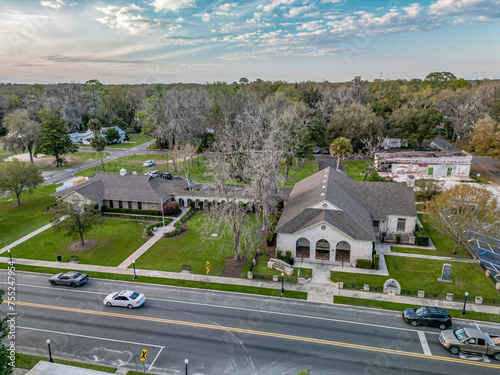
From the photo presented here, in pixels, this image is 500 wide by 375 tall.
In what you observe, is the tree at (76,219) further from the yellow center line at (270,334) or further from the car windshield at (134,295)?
the car windshield at (134,295)

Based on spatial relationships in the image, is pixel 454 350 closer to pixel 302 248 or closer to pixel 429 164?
pixel 302 248

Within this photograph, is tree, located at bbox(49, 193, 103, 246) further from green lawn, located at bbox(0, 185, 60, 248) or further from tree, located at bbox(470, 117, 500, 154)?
tree, located at bbox(470, 117, 500, 154)

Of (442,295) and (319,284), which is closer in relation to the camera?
(442,295)

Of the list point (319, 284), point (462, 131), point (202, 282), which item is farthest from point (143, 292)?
point (462, 131)

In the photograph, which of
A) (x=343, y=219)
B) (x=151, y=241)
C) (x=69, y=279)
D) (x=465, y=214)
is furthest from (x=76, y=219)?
(x=465, y=214)

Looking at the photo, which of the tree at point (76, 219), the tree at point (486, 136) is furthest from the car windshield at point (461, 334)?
the tree at point (486, 136)

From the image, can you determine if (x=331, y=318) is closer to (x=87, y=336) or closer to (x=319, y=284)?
(x=319, y=284)

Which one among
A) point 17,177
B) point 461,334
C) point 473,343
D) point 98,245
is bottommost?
point 473,343
